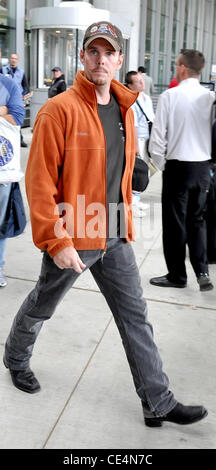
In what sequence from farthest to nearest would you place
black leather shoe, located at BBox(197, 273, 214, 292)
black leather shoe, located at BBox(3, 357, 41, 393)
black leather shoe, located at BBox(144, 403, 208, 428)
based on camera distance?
black leather shoe, located at BBox(197, 273, 214, 292) → black leather shoe, located at BBox(3, 357, 41, 393) → black leather shoe, located at BBox(144, 403, 208, 428)

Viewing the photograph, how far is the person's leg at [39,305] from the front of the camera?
240 cm

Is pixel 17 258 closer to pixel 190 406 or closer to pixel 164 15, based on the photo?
pixel 190 406

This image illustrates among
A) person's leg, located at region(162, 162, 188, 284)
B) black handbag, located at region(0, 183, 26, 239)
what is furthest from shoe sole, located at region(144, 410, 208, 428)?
black handbag, located at region(0, 183, 26, 239)

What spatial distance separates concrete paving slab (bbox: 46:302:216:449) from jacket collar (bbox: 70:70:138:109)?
159 cm

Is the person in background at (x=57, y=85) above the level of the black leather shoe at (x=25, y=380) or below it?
above

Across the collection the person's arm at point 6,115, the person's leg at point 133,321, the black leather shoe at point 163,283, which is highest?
the person's arm at point 6,115

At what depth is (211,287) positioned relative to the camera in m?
4.39

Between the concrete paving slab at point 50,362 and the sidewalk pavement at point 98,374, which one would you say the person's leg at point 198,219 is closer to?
the sidewalk pavement at point 98,374

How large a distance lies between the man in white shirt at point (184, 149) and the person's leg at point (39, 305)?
1963mm

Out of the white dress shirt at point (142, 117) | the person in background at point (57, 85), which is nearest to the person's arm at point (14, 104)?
the white dress shirt at point (142, 117)

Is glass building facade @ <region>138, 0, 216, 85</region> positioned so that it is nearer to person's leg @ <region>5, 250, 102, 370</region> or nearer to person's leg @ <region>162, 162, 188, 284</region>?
person's leg @ <region>162, 162, 188, 284</region>

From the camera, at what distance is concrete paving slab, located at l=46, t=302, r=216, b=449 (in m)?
2.46

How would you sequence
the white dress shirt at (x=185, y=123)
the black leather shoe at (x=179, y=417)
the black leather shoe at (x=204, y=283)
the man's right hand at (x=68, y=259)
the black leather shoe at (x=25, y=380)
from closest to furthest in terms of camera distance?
the man's right hand at (x=68, y=259)
the black leather shoe at (x=179, y=417)
the black leather shoe at (x=25, y=380)
the white dress shirt at (x=185, y=123)
the black leather shoe at (x=204, y=283)

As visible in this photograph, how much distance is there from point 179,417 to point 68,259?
107 centimetres
